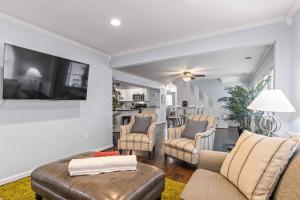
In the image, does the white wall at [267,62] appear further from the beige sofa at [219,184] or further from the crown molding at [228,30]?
the beige sofa at [219,184]

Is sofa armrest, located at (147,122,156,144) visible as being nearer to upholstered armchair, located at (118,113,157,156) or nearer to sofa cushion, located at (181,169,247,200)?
upholstered armchair, located at (118,113,157,156)

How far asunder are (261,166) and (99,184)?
3.83 feet

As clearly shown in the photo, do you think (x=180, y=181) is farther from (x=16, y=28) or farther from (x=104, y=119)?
(x=16, y=28)

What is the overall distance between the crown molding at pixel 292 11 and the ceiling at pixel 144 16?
0.04 metres

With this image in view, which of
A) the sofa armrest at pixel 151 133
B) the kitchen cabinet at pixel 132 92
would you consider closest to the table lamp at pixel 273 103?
the sofa armrest at pixel 151 133

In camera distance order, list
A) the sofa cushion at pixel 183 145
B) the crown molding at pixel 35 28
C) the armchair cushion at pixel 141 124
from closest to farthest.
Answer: the crown molding at pixel 35 28
the sofa cushion at pixel 183 145
the armchair cushion at pixel 141 124

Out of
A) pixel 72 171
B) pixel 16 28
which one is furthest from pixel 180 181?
pixel 16 28

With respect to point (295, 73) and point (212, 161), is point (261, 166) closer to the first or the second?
point (212, 161)

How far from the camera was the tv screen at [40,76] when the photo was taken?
2170 mm

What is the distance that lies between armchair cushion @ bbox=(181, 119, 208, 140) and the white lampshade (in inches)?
51.5

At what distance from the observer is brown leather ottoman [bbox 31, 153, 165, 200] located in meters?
1.22

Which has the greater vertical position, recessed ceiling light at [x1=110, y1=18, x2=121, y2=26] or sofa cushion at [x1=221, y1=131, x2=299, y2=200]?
recessed ceiling light at [x1=110, y1=18, x2=121, y2=26]

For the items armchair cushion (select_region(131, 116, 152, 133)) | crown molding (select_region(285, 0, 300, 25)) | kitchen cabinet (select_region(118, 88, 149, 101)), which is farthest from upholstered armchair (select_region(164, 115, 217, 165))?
kitchen cabinet (select_region(118, 88, 149, 101))

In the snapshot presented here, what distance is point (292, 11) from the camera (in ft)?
7.09
